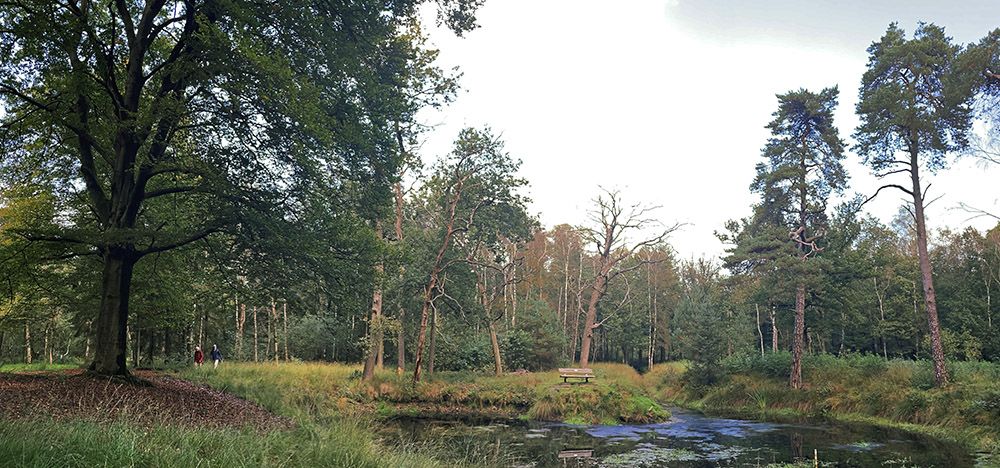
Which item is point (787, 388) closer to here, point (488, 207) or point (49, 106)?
point (488, 207)

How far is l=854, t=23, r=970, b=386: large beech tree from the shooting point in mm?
21688

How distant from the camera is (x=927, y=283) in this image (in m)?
22.4

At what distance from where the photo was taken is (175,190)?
500 inches

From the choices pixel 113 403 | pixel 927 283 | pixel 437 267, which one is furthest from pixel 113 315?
pixel 927 283

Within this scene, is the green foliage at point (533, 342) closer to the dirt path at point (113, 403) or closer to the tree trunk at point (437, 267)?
the tree trunk at point (437, 267)

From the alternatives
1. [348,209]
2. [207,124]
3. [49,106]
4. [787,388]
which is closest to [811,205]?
[787,388]

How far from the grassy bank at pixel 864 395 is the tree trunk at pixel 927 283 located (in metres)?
0.63

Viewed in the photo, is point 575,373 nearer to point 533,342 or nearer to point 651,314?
point 533,342

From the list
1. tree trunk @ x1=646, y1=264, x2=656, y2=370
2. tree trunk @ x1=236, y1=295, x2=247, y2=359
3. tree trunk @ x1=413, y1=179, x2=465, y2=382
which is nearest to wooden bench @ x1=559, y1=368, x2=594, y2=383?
tree trunk @ x1=413, y1=179, x2=465, y2=382

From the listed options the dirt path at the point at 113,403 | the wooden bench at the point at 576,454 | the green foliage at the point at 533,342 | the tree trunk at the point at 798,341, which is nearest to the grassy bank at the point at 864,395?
the tree trunk at the point at 798,341

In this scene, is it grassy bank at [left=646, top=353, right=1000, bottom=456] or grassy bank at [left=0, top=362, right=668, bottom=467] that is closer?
grassy bank at [left=0, top=362, right=668, bottom=467]

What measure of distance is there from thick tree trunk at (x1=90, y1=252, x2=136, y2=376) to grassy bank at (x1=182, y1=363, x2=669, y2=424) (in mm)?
8361

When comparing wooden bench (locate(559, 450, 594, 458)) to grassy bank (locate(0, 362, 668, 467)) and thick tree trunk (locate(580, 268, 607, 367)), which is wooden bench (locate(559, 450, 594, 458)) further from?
thick tree trunk (locate(580, 268, 607, 367))

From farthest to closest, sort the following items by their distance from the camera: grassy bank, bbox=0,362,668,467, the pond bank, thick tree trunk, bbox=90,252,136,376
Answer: the pond bank
thick tree trunk, bbox=90,252,136,376
grassy bank, bbox=0,362,668,467
